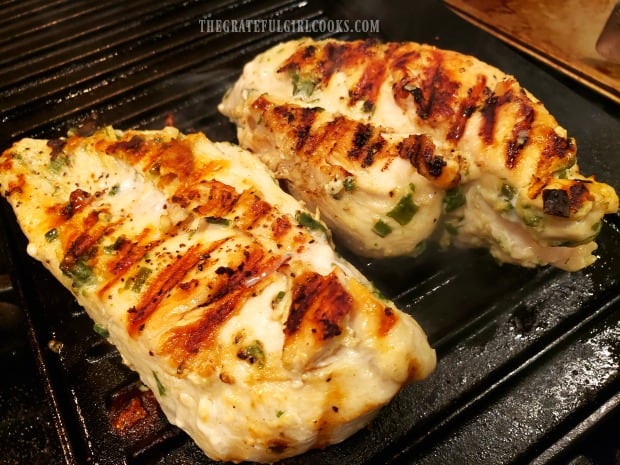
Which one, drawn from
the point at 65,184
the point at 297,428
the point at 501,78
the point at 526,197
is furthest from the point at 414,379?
the point at 65,184

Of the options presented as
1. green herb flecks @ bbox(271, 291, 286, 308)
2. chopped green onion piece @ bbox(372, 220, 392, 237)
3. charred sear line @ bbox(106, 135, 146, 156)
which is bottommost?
chopped green onion piece @ bbox(372, 220, 392, 237)

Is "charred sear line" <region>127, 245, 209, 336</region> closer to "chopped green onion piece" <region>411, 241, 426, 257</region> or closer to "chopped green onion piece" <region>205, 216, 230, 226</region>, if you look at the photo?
"chopped green onion piece" <region>205, 216, 230, 226</region>

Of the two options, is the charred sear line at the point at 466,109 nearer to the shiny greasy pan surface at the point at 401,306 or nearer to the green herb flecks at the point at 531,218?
the green herb flecks at the point at 531,218

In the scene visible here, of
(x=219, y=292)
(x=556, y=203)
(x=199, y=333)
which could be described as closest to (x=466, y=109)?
(x=556, y=203)

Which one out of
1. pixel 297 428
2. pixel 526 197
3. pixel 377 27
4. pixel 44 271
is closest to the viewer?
pixel 297 428

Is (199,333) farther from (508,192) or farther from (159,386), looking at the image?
(508,192)

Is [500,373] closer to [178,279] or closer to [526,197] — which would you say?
[526,197]

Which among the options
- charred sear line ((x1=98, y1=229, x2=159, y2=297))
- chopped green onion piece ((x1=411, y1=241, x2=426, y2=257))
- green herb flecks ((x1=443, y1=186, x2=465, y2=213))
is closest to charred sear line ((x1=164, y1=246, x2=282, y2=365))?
charred sear line ((x1=98, y1=229, x2=159, y2=297))
